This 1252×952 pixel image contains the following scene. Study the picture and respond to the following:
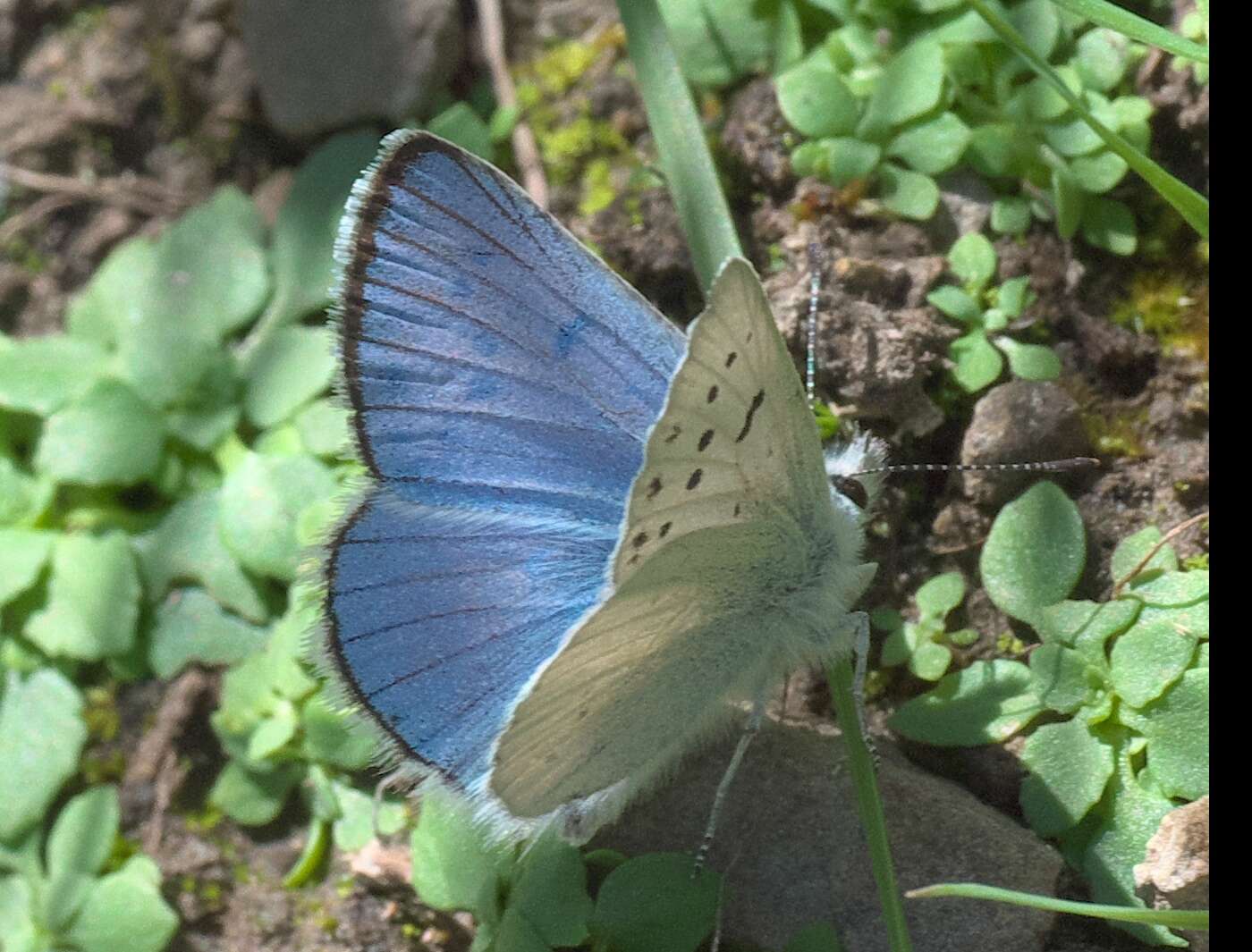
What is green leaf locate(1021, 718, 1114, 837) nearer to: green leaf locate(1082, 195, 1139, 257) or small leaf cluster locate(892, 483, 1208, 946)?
small leaf cluster locate(892, 483, 1208, 946)

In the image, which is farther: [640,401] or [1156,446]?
[1156,446]

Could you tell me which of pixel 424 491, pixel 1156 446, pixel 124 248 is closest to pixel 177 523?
pixel 124 248

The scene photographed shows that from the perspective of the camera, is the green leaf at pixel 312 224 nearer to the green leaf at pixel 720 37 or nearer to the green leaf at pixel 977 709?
the green leaf at pixel 720 37

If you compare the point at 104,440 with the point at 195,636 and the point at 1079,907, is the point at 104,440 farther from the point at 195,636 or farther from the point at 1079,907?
the point at 1079,907

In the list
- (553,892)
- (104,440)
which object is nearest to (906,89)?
(553,892)

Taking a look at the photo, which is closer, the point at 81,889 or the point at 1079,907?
the point at 1079,907

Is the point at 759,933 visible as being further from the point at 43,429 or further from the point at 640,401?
the point at 43,429

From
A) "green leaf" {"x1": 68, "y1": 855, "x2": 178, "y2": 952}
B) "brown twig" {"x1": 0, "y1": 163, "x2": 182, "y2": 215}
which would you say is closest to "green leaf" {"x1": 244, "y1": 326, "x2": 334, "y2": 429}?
"brown twig" {"x1": 0, "y1": 163, "x2": 182, "y2": 215}
